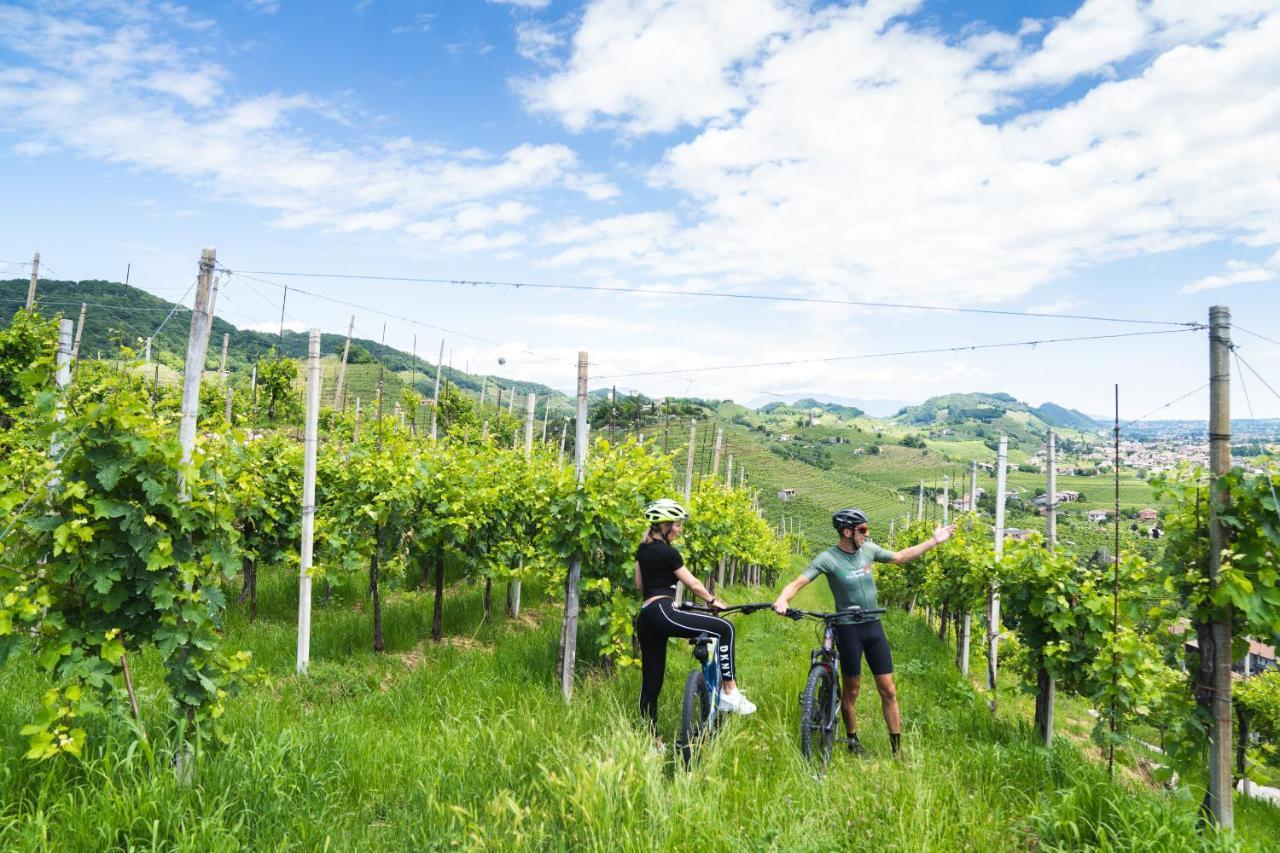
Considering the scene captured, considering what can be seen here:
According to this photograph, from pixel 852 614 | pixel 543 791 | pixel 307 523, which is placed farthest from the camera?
pixel 307 523

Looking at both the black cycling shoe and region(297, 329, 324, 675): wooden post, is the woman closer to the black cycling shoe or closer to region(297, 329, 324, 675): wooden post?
the black cycling shoe

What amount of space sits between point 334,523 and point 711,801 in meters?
7.14

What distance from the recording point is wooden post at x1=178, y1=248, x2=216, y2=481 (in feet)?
14.5

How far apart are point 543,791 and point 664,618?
1.30 metres

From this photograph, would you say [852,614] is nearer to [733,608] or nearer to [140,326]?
[733,608]

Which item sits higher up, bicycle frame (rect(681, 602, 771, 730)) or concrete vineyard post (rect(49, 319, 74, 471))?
concrete vineyard post (rect(49, 319, 74, 471))

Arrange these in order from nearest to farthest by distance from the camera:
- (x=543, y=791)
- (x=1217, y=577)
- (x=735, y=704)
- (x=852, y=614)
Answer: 1. (x=543, y=791)
2. (x=1217, y=577)
3. (x=735, y=704)
4. (x=852, y=614)

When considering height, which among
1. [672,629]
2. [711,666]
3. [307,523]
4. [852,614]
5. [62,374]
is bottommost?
[711,666]

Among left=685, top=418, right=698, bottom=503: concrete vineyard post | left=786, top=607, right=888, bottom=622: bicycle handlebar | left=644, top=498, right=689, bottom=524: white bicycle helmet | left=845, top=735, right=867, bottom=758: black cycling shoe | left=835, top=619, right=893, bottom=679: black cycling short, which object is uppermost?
left=685, top=418, right=698, bottom=503: concrete vineyard post

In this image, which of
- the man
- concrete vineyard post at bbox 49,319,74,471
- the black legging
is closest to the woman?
the black legging

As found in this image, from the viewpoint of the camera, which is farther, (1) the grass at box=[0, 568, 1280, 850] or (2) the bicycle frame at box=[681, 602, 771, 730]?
Result: (2) the bicycle frame at box=[681, 602, 771, 730]

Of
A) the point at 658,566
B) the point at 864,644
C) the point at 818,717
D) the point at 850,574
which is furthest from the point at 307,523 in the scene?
the point at 864,644

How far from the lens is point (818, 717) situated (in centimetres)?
474

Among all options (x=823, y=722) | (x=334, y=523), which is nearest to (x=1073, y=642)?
(x=823, y=722)
